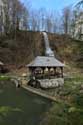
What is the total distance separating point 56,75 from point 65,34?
2577 centimetres

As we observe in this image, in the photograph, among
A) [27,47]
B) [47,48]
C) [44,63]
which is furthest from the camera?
[27,47]

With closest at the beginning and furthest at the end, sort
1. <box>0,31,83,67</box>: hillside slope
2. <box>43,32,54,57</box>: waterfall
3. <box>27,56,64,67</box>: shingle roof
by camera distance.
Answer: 1. <box>27,56,64,67</box>: shingle roof
2. <box>0,31,83,67</box>: hillside slope
3. <box>43,32,54,57</box>: waterfall

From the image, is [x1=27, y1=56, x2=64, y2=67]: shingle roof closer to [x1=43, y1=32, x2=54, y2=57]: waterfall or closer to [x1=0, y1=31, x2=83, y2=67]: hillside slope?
[x1=0, y1=31, x2=83, y2=67]: hillside slope

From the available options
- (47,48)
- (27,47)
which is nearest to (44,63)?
(47,48)

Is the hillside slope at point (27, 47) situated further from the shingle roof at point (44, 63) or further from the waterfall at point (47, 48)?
the shingle roof at point (44, 63)

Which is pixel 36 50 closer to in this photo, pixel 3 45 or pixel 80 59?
pixel 3 45

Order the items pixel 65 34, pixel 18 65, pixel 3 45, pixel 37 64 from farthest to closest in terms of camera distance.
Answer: pixel 65 34
pixel 3 45
pixel 18 65
pixel 37 64

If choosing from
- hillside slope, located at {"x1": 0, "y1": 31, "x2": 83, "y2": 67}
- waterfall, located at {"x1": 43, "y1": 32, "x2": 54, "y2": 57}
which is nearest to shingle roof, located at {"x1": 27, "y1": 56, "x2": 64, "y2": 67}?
hillside slope, located at {"x1": 0, "y1": 31, "x2": 83, "y2": 67}

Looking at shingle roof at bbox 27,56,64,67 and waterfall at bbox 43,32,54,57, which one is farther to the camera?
waterfall at bbox 43,32,54,57

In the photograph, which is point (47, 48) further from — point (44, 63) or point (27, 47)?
point (44, 63)

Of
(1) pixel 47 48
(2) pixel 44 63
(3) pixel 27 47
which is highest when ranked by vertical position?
(3) pixel 27 47

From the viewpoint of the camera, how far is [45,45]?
44.2 meters

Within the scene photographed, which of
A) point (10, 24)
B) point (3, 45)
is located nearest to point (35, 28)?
point (10, 24)

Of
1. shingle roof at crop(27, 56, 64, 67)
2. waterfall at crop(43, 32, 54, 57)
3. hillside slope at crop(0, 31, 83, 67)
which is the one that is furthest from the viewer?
waterfall at crop(43, 32, 54, 57)
